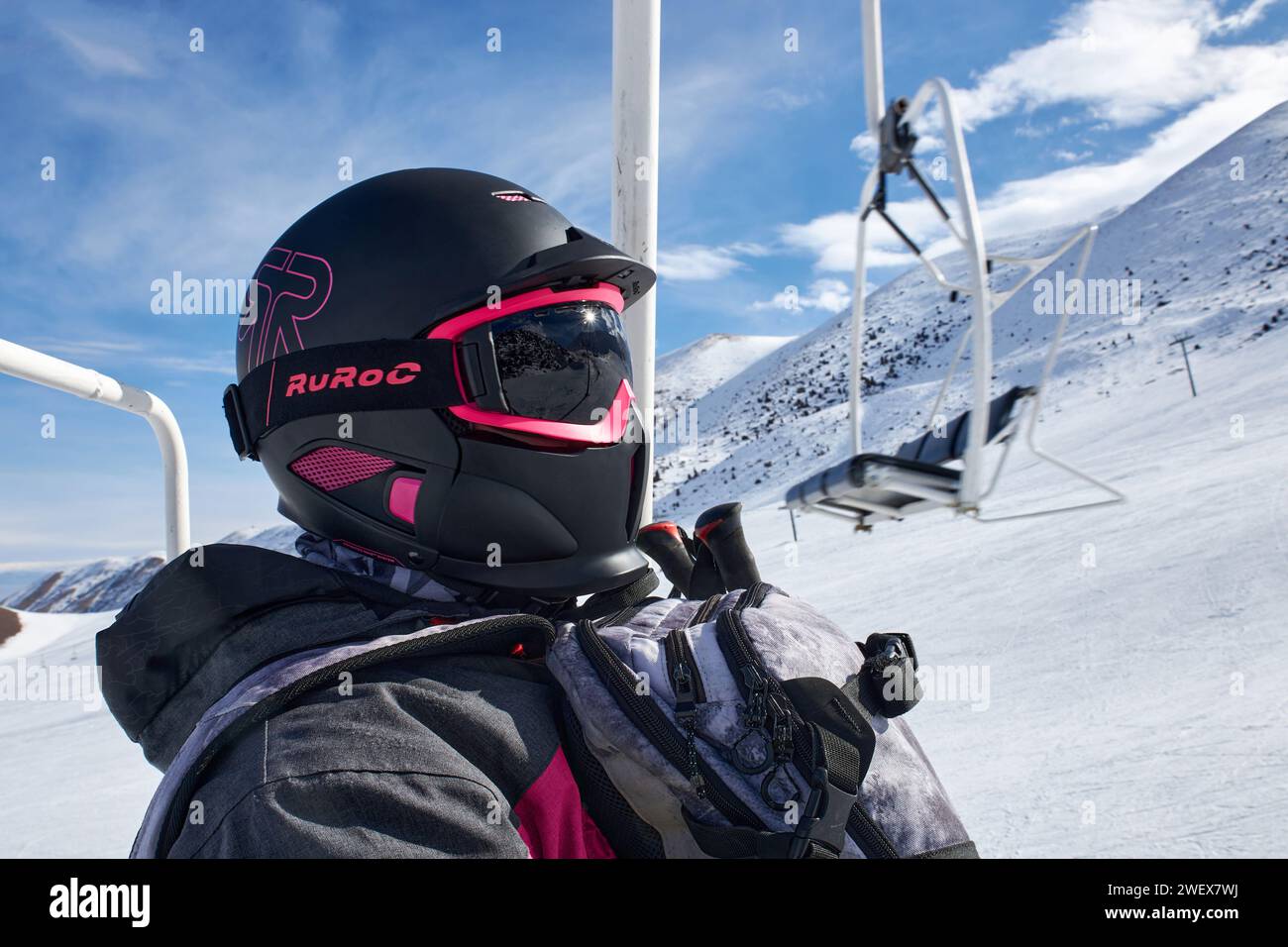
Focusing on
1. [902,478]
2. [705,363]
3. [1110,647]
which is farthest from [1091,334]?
[705,363]

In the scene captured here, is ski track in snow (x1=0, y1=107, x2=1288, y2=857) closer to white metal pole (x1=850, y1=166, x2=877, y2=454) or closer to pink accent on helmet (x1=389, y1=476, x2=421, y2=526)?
white metal pole (x1=850, y1=166, x2=877, y2=454)

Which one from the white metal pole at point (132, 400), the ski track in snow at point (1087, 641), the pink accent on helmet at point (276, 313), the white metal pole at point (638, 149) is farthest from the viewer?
the ski track in snow at point (1087, 641)

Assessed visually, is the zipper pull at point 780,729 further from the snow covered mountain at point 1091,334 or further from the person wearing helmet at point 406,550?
the snow covered mountain at point 1091,334

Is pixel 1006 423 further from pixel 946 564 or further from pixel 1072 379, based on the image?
pixel 1072 379

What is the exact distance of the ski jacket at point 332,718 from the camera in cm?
109

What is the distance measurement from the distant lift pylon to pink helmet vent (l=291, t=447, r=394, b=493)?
938 mm

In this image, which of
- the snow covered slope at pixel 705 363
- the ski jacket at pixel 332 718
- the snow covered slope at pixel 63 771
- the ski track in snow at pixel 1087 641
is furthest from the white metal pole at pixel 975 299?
the snow covered slope at pixel 705 363

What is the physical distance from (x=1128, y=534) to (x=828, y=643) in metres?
7.60

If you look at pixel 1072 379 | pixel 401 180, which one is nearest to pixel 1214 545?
pixel 401 180

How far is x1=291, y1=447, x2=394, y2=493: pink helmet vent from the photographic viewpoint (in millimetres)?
1713

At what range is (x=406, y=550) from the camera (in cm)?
167

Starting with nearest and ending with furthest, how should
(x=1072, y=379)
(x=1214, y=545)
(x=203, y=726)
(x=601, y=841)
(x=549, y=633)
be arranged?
(x=203, y=726) → (x=601, y=841) → (x=549, y=633) → (x=1214, y=545) → (x=1072, y=379)

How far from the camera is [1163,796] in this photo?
132 inches

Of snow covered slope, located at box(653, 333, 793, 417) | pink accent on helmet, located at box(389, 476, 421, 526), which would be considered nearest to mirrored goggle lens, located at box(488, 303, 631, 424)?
pink accent on helmet, located at box(389, 476, 421, 526)
